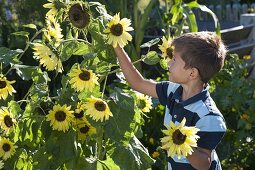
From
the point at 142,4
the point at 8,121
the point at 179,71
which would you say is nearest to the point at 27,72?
the point at 8,121

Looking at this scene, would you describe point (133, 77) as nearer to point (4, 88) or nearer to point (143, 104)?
point (143, 104)

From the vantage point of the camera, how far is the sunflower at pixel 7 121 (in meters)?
2.46

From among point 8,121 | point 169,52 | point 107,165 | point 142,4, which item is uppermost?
point 169,52

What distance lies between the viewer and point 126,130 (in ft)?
7.95

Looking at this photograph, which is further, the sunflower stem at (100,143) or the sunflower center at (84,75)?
the sunflower stem at (100,143)

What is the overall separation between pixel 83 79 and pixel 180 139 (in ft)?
1.45

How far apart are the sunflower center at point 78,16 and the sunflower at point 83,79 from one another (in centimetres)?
16

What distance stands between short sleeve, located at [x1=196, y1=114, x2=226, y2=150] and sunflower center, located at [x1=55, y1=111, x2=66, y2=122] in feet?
1.61

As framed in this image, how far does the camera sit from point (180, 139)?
2.15 meters

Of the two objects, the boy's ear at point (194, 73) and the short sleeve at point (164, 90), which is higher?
the boy's ear at point (194, 73)

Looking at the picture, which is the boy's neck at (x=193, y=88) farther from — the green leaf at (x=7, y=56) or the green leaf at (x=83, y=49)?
the green leaf at (x=7, y=56)

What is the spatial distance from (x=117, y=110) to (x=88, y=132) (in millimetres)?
176

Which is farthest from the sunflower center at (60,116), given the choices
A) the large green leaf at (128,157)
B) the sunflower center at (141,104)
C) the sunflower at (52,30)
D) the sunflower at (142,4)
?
the sunflower at (142,4)

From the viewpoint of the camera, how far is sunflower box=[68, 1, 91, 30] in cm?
234
